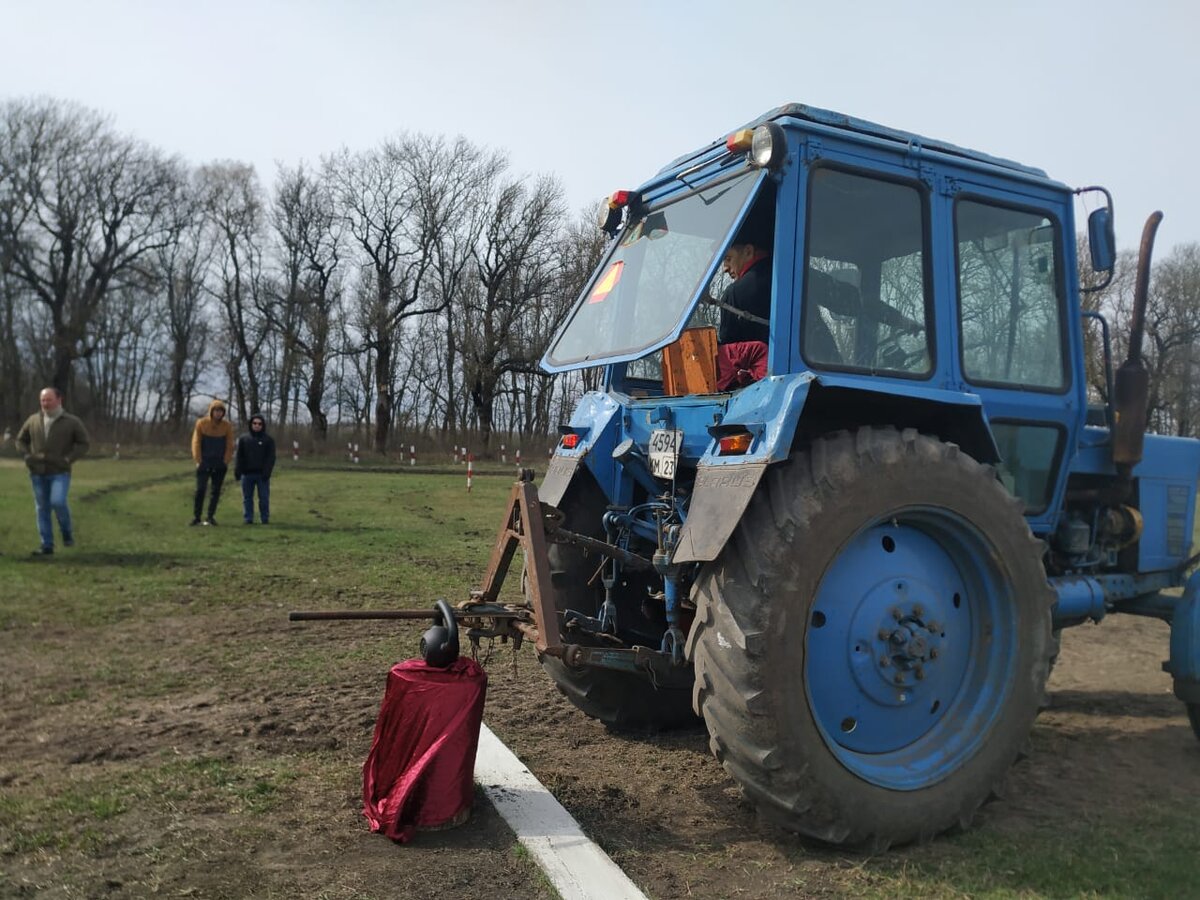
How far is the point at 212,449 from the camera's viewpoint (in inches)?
484

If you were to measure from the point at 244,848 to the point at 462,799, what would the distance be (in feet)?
2.40

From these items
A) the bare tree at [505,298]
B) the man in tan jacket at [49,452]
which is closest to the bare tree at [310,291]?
the bare tree at [505,298]

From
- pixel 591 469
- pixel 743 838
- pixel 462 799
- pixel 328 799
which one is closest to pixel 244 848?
pixel 328 799

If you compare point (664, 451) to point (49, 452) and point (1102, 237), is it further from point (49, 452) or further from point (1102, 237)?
point (49, 452)

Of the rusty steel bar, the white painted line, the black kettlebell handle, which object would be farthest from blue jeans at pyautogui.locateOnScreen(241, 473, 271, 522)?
the black kettlebell handle

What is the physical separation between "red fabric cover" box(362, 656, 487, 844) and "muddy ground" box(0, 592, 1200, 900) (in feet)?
0.29

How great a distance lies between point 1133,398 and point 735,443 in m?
2.50

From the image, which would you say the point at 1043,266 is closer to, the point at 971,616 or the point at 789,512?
the point at 971,616

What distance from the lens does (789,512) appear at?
3.00m

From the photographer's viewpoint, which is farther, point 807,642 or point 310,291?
A: point 310,291

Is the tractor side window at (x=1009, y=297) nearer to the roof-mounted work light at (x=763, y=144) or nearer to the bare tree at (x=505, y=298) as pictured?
the roof-mounted work light at (x=763, y=144)

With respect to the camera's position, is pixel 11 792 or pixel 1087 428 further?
pixel 1087 428

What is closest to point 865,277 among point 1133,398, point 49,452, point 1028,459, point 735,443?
point 735,443

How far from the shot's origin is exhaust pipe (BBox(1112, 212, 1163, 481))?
433 cm
